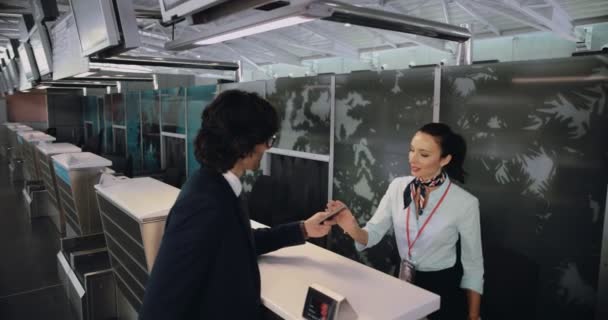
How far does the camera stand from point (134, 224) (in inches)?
78.5

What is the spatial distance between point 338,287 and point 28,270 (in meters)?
3.88

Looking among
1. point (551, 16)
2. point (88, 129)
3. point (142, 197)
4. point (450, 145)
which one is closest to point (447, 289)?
point (450, 145)

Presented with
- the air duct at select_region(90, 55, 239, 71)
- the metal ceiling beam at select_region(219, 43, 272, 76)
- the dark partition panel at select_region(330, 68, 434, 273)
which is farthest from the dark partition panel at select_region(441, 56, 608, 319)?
the metal ceiling beam at select_region(219, 43, 272, 76)

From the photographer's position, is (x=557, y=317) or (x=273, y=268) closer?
(x=273, y=268)

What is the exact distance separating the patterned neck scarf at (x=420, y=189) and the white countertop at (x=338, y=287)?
52 cm

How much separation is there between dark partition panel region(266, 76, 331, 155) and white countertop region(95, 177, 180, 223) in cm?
156

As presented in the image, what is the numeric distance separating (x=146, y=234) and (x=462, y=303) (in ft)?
5.16

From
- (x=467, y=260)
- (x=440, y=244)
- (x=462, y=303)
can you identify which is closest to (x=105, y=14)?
(x=440, y=244)

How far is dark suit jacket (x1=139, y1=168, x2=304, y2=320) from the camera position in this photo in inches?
45.8

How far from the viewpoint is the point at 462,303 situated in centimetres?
198

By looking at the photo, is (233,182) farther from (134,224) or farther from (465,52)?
(465,52)

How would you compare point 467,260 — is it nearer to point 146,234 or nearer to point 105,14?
point 146,234

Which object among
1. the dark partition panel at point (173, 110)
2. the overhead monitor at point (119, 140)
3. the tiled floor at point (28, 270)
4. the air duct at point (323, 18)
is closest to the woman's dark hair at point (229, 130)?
the air duct at point (323, 18)

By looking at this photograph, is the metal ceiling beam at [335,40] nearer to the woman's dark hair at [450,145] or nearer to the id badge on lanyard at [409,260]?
the woman's dark hair at [450,145]
